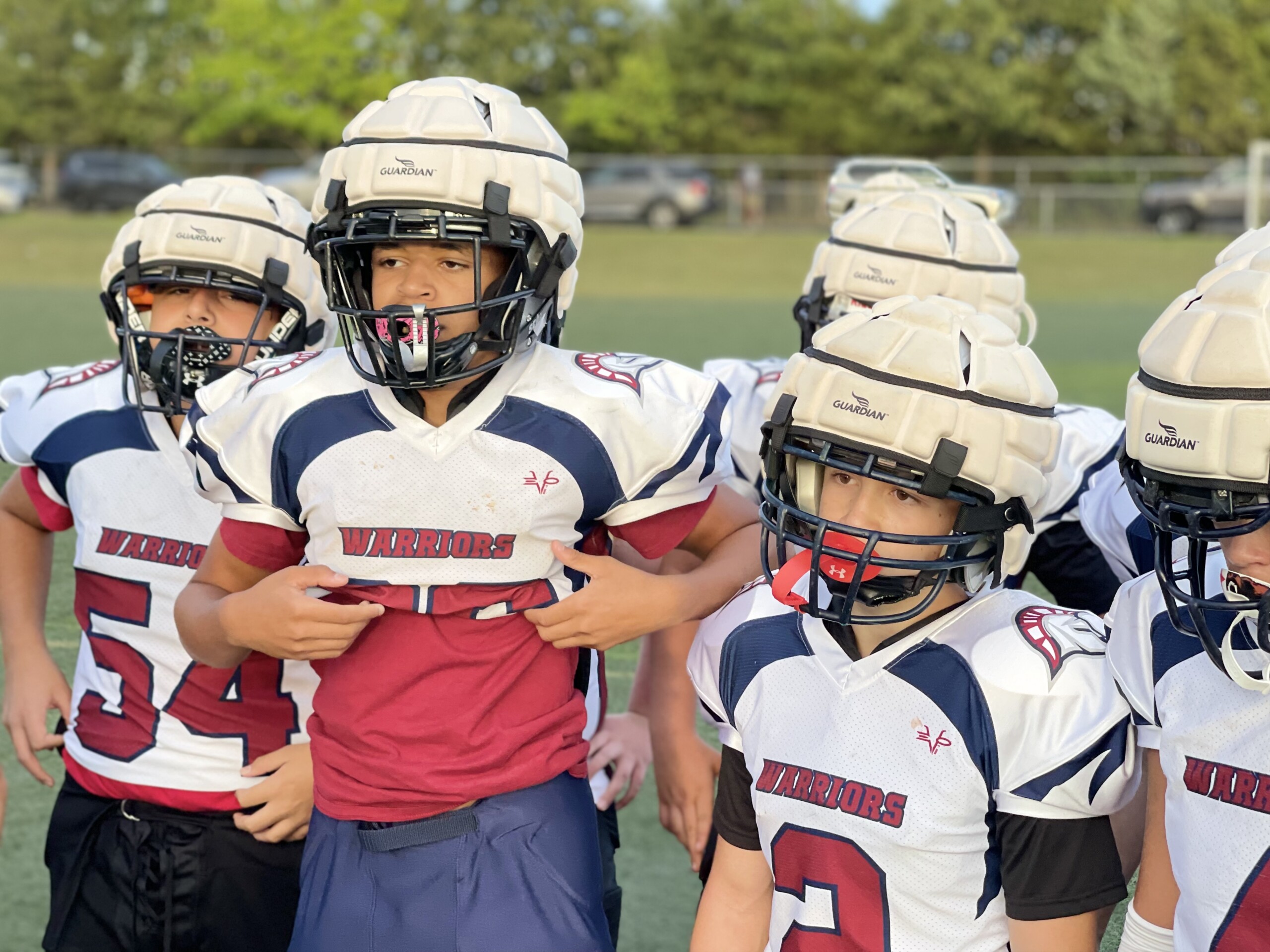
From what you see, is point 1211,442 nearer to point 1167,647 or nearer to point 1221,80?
point 1167,647

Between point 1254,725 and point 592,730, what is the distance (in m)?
1.35

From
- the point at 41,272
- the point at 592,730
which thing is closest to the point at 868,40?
the point at 41,272

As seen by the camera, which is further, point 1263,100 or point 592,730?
point 1263,100

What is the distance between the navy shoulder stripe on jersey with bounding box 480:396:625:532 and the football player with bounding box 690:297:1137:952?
0.29 meters

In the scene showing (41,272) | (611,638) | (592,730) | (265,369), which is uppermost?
(265,369)

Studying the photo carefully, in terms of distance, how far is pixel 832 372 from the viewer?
227cm

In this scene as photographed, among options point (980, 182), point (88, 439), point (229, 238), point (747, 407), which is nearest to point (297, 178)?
point (980, 182)

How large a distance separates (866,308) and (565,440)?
844 mm

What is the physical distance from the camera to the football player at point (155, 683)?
295cm

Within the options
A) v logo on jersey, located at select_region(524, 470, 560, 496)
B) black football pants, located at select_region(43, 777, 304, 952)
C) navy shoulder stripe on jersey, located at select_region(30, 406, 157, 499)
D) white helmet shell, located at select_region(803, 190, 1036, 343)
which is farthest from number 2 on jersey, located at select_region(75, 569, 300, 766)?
white helmet shell, located at select_region(803, 190, 1036, 343)

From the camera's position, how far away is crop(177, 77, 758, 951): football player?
2.39 meters

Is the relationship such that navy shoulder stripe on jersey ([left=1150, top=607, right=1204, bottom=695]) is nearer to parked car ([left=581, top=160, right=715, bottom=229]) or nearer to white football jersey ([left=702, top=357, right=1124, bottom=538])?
white football jersey ([left=702, top=357, right=1124, bottom=538])

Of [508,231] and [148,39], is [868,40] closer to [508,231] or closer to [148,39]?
[148,39]

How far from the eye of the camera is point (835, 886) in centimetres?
222
